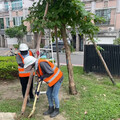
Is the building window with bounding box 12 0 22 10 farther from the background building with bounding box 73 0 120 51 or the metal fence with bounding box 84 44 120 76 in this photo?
the metal fence with bounding box 84 44 120 76

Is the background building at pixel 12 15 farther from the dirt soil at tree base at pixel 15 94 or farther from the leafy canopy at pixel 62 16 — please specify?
the leafy canopy at pixel 62 16

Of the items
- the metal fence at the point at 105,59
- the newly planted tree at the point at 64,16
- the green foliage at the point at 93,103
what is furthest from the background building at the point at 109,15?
the newly planted tree at the point at 64,16

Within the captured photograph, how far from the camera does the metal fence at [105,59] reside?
228 inches

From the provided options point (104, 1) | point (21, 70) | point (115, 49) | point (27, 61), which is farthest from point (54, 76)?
point (104, 1)

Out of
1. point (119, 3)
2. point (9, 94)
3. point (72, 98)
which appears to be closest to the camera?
point (72, 98)

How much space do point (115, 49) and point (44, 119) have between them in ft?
13.7

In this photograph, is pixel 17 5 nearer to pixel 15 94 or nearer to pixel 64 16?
pixel 64 16

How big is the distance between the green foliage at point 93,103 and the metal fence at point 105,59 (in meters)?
Result: 1.20

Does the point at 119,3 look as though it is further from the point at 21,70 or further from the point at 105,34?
the point at 21,70

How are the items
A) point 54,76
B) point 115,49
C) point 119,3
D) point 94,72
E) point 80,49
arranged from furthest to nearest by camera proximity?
point 80,49 < point 119,3 < point 94,72 < point 115,49 < point 54,76

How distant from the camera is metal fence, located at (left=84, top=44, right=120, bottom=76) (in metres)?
5.79

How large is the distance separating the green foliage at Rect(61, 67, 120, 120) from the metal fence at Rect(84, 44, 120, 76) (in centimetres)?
120

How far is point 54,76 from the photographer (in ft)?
9.65

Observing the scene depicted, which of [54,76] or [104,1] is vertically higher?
[104,1]
